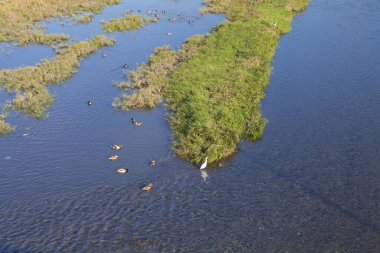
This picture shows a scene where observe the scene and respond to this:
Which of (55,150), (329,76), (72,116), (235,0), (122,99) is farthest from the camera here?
(235,0)

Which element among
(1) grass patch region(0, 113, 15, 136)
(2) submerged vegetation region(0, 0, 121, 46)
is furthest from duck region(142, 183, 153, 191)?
(2) submerged vegetation region(0, 0, 121, 46)

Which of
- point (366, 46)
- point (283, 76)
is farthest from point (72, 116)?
point (366, 46)

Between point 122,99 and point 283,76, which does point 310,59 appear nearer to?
point 283,76

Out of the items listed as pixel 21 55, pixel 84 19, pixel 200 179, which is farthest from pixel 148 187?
pixel 84 19

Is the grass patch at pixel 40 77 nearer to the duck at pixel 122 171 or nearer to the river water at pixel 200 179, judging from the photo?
the river water at pixel 200 179

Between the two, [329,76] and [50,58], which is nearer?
[329,76]

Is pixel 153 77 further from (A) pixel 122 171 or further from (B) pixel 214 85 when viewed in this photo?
(A) pixel 122 171

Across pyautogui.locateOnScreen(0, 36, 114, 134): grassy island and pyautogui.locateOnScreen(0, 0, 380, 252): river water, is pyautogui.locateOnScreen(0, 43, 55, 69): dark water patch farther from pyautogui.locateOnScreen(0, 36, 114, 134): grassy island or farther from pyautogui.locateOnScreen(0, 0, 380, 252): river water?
pyautogui.locateOnScreen(0, 0, 380, 252): river water
